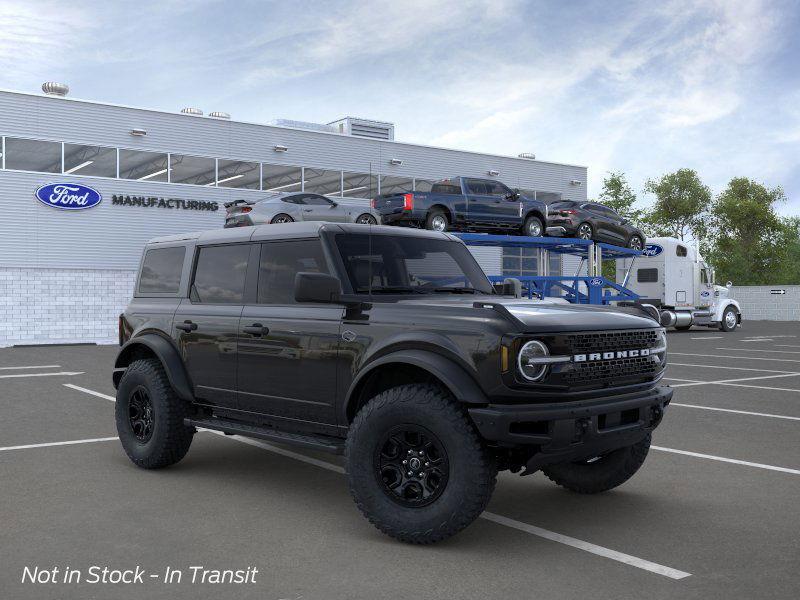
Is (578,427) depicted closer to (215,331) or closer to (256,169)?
(215,331)

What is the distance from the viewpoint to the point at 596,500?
582cm

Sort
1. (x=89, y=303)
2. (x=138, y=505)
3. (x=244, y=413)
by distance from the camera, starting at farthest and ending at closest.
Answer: (x=89, y=303)
(x=244, y=413)
(x=138, y=505)

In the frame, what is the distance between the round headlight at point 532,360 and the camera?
4.56 meters

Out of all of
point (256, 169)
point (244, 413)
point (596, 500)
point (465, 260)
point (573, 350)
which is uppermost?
point (256, 169)

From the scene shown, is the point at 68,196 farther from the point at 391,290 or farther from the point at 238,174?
the point at 391,290

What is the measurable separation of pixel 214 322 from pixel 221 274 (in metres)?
0.46

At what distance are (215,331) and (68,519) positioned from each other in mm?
1723

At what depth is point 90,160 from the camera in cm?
2734

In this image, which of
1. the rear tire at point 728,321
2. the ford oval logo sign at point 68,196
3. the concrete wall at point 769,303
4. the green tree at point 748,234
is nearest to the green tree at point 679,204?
the green tree at point 748,234

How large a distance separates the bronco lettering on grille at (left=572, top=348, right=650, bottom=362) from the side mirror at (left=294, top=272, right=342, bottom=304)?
1.56 m

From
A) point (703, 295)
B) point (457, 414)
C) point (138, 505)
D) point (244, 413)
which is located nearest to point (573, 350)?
point (457, 414)

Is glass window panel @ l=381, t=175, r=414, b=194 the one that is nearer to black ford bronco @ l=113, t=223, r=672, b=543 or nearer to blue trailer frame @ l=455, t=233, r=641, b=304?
blue trailer frame @ l=455, t=233, r=641, b=304

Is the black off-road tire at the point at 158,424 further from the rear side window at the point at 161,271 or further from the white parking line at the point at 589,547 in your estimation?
the white parking line at the point at 589,547

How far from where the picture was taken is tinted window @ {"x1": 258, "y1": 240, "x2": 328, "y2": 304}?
5824 millimetres
